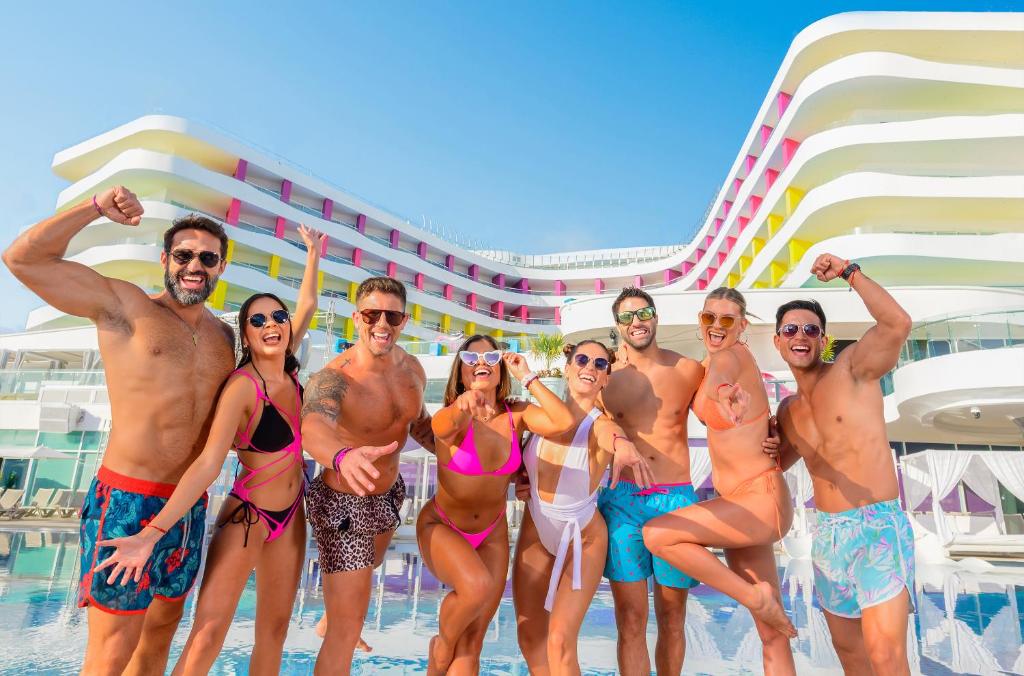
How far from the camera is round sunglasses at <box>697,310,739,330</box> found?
4016 millimetres

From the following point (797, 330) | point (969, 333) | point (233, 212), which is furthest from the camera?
point (233, 212)

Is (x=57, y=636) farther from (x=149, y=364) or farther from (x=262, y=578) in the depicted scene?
(x=149, y=364)

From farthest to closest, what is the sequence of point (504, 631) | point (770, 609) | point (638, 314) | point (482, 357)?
point (504, 631)
point (638, 314)
point (482, 357)
point (770, 609)

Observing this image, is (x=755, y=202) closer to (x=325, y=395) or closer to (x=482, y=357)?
(x=482, y=357)

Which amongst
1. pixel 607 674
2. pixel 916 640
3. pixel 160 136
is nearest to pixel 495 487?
pixel 607 674

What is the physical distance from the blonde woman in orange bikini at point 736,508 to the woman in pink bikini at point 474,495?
3.03 ft

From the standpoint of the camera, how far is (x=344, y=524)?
3.71 metres

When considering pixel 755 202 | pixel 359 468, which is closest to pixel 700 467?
pixel 359 468

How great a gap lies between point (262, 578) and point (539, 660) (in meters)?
1.69

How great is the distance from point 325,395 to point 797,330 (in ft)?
9.43

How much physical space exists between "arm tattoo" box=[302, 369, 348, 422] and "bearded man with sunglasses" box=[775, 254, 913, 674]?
8.97 ft

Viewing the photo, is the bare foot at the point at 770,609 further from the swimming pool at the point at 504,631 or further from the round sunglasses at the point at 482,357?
the swimming pool at the point at 504,631

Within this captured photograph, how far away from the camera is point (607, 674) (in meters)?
5.02

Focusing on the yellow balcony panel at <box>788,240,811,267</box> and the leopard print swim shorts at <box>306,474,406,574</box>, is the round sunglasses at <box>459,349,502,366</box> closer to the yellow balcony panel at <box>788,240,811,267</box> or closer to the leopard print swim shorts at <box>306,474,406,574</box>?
Result: the leopard print swim shorts at <box>306,474,406,574</box>
